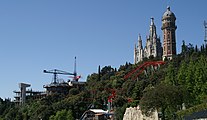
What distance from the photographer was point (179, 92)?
124 feet

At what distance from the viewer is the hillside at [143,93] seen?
1487 inches

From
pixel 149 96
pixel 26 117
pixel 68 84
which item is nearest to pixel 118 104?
pixel 26 117

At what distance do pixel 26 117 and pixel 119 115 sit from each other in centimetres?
3151

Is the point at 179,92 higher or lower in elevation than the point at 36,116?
higher

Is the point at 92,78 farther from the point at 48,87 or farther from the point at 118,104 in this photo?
the point at 118,104

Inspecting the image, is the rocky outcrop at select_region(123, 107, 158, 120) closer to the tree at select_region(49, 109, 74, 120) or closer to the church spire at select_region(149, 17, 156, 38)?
the tree at select_region(49, 109, 74, 120)

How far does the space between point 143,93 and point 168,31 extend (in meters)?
49.8

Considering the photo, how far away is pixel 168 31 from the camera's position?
102375mm

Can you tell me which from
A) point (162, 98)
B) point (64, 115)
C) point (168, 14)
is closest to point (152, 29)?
point (168, 14)

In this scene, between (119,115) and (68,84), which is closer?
(119,115)

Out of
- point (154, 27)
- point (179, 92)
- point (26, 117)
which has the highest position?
point (154, 27)

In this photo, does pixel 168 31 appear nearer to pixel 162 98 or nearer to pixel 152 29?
pixel 152 29

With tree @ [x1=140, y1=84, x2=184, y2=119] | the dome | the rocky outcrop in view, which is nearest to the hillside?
tree @ [x1=140, y1=84, x2=184, y2=119]

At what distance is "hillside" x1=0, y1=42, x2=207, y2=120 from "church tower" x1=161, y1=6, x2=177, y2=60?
1080 cm
